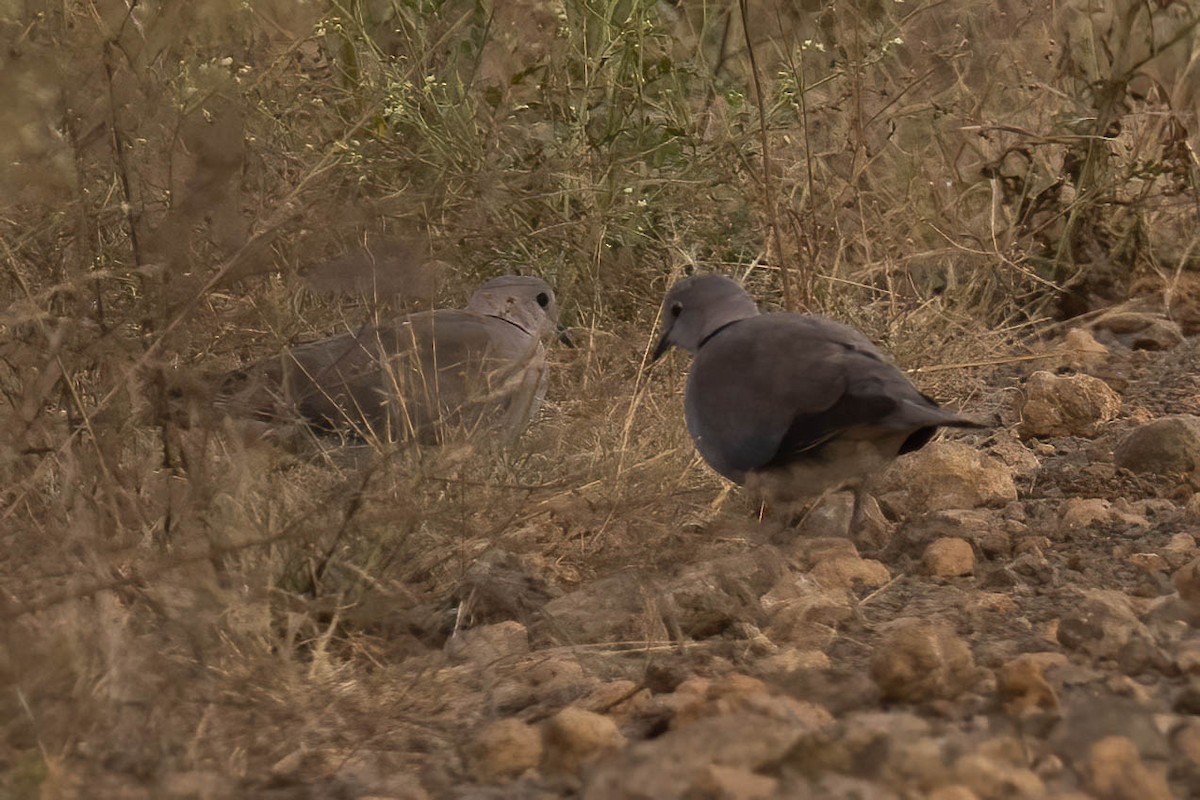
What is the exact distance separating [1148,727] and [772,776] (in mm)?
527

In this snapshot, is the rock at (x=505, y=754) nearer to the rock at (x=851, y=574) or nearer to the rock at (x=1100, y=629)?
the rock at (x=1100, y=629)

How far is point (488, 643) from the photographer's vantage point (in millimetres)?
2930

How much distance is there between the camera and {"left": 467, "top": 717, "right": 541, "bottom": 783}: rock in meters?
2.31

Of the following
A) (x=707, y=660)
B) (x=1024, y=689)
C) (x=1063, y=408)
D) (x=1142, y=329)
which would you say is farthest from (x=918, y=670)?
(x=1142, y=329)

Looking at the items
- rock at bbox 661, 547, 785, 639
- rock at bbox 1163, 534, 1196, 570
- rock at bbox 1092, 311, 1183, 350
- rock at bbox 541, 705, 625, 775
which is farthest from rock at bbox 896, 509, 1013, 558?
rock at bbox 1092, 311, 1183, 350

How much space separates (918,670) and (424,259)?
1.88 m

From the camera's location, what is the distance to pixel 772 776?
6.57ft

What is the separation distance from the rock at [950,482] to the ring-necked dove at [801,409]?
0.80ft

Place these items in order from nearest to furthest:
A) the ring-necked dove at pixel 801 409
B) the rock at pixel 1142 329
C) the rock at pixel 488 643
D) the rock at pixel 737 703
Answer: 1. the rock at pixel 737 703
2. the rock at pixel 488 643
3. the ring-necked dove at pixel 801 409
4. the rock at pixel 1142 329

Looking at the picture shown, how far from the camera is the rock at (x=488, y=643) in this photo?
2.90 metres

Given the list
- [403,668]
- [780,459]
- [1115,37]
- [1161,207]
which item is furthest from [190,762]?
[1115,37]

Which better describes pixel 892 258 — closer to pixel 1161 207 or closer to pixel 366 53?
pixel 1161 207

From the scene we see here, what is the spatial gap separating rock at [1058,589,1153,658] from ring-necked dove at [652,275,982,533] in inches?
26.9

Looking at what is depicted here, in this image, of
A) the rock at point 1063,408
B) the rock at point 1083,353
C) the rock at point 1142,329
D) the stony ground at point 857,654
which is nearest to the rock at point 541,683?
the stony ground at point 857,654
